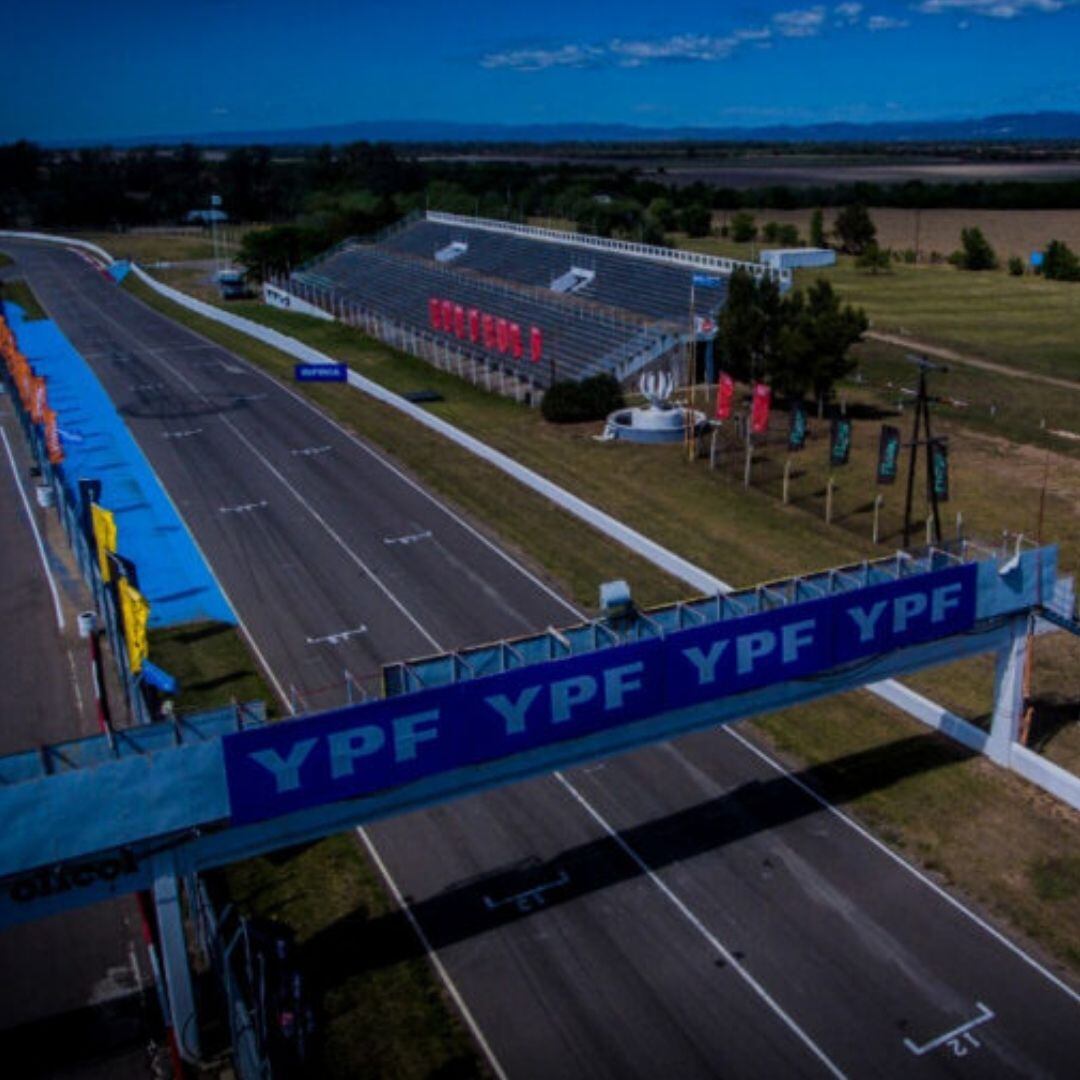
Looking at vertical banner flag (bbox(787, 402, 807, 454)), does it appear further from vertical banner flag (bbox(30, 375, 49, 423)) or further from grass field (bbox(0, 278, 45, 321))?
grass field (bbox(0, 278, 45, 321))

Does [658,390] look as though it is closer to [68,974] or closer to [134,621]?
[134,621]

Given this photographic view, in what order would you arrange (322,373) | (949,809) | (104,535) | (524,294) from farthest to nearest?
1. (524,294)
2. (322,373)
3. (104,535)
4. (949,809)

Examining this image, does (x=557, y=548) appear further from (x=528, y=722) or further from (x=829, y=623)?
(x=528, y=722)

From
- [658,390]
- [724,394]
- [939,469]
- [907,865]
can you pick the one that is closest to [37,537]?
[658,390]

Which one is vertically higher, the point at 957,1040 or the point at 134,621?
the point at 134,621

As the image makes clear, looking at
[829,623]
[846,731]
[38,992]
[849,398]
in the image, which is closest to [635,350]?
[849,398]

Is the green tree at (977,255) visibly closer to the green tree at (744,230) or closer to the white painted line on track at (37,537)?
the green tree at (744,230)

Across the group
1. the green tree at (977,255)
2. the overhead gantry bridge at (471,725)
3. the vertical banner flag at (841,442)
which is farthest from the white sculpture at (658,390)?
the green tree at (977,255)

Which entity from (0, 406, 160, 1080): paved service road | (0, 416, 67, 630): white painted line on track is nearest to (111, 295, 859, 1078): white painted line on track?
(0, 406, 160, 1080): paved service road
